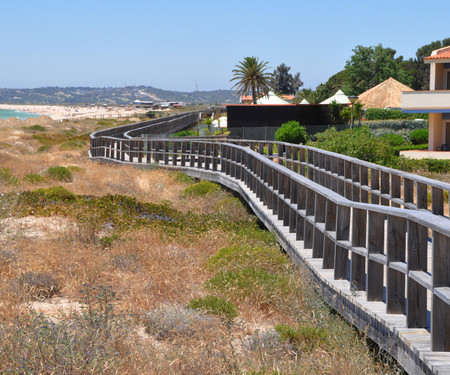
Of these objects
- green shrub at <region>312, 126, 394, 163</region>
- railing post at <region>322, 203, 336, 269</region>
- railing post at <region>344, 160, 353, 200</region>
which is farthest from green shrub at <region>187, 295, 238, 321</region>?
green shrub at <region>312, 126, 394, 163</region>

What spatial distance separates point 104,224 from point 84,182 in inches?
380

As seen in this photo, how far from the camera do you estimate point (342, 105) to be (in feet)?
173

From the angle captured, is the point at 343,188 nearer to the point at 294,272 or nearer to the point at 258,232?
A: the point at 258,232

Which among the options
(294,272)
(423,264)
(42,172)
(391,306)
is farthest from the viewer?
(42,172)

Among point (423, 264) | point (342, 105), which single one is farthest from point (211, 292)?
point (342, 105)

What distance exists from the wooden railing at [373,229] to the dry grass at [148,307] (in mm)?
537

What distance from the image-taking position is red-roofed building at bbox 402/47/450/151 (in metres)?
37.0

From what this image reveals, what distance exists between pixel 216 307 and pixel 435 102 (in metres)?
32.2

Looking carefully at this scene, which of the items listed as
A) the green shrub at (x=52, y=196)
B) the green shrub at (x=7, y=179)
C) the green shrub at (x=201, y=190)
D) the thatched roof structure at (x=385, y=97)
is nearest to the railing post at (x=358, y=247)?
the green shrub at (x=52, y=196)

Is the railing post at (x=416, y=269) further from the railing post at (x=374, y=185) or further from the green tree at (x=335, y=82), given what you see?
the green tree at (x=335, y=82)

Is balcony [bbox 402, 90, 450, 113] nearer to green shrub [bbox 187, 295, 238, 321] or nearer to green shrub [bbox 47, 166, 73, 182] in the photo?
green shrub [bbox 47, 166, 73, 182]

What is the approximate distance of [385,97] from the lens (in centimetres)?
7475

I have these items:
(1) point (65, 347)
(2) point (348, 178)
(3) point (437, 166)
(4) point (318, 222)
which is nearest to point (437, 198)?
(4) point (318, 222)

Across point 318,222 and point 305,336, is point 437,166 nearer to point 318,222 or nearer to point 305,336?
point 318,222
